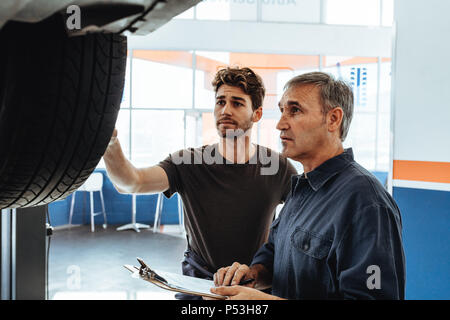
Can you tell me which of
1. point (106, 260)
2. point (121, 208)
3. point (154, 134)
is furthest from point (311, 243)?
point (154, 134)

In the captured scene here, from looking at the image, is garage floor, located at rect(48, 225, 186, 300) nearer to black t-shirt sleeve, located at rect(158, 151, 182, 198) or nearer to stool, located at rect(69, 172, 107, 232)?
stool, located at rect(69, 172, 107, 232)

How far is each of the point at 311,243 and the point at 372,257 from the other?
0.62 feet

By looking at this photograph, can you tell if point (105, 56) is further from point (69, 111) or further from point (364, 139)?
point (364, 139)

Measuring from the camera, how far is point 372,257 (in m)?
0.95

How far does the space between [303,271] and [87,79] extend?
0.77 metres

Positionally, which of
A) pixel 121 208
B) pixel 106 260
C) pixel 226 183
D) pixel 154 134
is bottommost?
pixel 106 260

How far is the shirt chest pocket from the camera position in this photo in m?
1.06

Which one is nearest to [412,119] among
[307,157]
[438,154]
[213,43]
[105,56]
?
[438,154]

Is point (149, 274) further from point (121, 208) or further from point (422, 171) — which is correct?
point (121, 208)

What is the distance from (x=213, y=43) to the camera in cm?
735

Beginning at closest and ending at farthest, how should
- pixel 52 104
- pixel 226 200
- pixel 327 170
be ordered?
pixel 52 104 < pixel 327 170 < pixel 226 200

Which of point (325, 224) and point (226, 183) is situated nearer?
point (325, 224)

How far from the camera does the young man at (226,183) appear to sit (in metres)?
1.61

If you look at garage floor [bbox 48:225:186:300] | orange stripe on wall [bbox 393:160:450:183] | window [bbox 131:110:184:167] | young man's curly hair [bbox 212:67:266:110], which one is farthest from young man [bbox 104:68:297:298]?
window [bbox 131:110:184:167]
